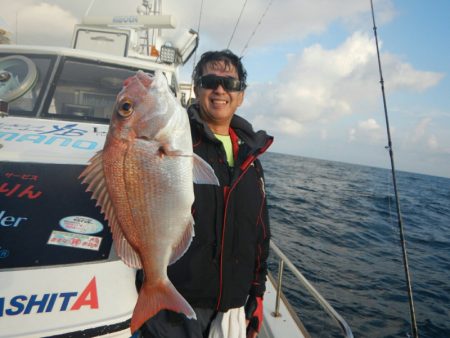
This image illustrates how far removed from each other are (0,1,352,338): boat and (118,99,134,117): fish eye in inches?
44.5

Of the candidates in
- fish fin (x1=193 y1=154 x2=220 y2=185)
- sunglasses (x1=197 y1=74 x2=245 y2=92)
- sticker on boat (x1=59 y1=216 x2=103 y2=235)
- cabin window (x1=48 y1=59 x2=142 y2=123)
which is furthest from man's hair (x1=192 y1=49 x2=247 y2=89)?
cabin window (x1=48 y1=59 x2=142 y2=123)

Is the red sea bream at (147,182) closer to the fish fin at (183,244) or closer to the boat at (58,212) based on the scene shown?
the fish fin at (183,244)

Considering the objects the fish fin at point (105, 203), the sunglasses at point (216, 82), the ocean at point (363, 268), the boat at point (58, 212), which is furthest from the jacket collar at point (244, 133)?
the ocean at point (363, 268)

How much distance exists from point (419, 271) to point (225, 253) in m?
10.9

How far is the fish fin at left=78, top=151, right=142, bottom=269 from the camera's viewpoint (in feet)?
4.86

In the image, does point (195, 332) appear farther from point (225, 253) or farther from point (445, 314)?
point (445, 314)

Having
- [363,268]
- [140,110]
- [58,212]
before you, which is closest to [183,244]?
[140,110]

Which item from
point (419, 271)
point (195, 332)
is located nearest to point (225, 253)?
point (195, 332)

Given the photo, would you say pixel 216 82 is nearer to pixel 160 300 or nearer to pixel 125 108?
pixel 125 108

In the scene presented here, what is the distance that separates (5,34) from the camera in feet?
27.8

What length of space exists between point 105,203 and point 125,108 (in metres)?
0.48

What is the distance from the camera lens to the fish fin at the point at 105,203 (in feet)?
4.86

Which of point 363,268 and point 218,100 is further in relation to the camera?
point 363,268

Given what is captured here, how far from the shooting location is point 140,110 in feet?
4.81
